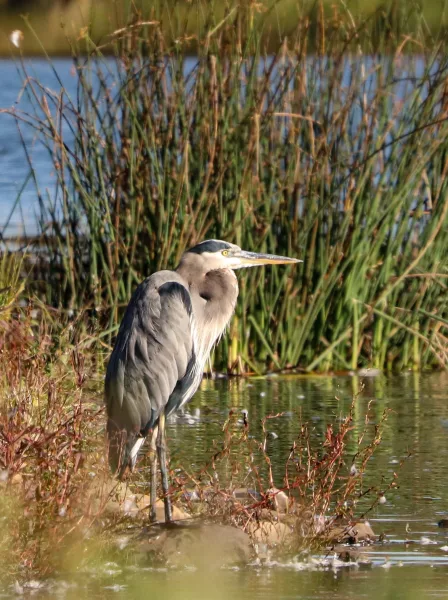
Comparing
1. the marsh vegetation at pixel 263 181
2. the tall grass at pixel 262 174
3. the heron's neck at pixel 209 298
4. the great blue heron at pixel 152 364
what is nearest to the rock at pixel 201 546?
the great blue heron at pixel 152 364

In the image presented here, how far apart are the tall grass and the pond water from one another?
40cm

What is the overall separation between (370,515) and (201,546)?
868mm

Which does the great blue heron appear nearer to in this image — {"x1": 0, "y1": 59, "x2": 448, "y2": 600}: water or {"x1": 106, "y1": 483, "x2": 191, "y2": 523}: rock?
{"x1": 106, "y1": 483, "x2": 191, "y2": 523}: rock

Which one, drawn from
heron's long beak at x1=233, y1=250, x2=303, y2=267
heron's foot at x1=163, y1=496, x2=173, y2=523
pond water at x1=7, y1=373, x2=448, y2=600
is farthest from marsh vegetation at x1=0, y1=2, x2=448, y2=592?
heron's foot at x1=163, y1=496, x2=173, y2=523

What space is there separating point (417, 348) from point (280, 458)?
2.60 meters

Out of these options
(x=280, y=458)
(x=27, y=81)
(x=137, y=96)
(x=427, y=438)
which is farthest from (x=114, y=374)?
(x=137, y=96)

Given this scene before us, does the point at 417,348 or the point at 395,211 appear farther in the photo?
the point at 417,348

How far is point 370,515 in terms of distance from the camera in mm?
4949

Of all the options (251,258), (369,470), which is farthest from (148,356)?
(369,470)

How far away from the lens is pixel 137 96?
7.69m

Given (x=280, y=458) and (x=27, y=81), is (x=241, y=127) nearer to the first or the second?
(x=27, y=81)

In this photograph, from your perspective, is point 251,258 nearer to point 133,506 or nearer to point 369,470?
point 369,470

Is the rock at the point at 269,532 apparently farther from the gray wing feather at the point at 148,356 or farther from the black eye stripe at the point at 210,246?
the black eye stripe at the point at 210,246

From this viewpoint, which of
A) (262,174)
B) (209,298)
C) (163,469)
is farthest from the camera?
(262,174)
